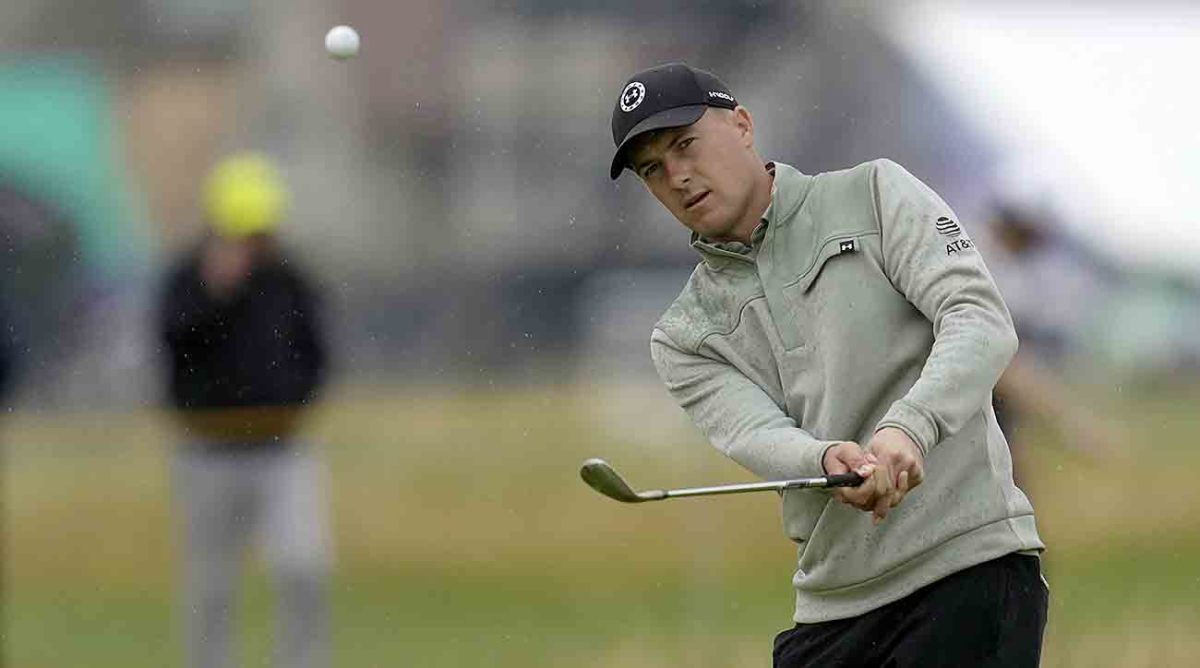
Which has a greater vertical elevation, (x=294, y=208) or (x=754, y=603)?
(x=294, y=208)

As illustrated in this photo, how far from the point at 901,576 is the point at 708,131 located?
3.03 feet

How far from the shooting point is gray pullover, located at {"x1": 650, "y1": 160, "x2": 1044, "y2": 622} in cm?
405

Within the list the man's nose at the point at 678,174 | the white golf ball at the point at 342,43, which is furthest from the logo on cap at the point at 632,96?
the white golf ball at the point at 342,43

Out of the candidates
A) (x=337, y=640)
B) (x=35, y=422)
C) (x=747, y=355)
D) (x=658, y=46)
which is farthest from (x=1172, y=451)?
(x=747, y=355)

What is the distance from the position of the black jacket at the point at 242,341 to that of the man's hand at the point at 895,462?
361 centimetres

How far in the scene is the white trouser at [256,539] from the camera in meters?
7.28

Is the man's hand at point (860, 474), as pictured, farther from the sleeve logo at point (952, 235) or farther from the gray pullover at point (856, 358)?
the sleeve logo at point (952, 235)

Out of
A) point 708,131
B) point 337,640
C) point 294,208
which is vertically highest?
point 708,131

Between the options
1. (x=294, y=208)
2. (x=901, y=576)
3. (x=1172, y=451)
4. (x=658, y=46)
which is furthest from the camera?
(x=1172, y=451)

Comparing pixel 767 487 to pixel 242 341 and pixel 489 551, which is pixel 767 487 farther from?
pixel 489 551

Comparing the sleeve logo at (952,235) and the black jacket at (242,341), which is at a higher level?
the sleeve logo at (952,235)

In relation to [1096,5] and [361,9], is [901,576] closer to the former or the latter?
[361,9]

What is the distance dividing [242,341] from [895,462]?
3.70 metres

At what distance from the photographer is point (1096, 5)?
324 inches
